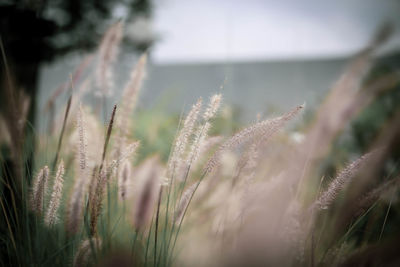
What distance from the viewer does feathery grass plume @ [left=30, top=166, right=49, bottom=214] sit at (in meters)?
0.52

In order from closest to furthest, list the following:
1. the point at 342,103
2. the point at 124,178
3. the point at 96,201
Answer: the point at 96,201
the point at 124,178
the point at 342,103

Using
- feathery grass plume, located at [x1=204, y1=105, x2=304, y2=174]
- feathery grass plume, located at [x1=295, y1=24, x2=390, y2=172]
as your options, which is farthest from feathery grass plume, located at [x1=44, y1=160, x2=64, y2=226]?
feathery grass plume, located at [x1=295, y1=24, x2=390, y2=172]

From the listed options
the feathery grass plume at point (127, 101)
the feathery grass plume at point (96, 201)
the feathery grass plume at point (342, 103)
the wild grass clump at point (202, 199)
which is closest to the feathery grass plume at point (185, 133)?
the wild grass clump at point (202, 199)

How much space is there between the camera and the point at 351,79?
82cm

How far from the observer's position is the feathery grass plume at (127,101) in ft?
2.30

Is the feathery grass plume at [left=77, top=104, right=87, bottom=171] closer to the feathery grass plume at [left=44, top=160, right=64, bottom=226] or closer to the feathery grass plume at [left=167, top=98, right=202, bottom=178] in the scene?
the feathery grass plume at [left=44, top=160, right=64, bottom=226]

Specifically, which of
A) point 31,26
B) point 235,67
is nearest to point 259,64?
point 235,67

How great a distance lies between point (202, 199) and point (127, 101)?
0.32m

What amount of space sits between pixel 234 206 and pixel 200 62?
3257 mm

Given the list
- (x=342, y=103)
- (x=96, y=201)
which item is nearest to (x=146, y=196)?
(x=96, y=201)

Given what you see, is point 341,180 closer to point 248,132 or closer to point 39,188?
point 248,132

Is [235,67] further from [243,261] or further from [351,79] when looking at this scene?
[243,261]

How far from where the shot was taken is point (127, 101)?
714 millimetres

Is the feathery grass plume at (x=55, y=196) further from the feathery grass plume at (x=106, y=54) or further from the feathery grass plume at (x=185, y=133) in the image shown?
the feathery grass plume at (x=106, y=54)
